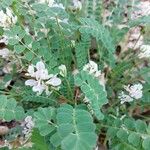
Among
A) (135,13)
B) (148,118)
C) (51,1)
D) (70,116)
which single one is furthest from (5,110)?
(135,13)

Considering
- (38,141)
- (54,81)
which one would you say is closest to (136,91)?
(54,81)

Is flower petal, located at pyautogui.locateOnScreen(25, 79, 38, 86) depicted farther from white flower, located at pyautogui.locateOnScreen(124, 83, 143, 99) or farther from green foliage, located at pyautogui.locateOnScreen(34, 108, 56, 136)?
white flower, located at pyautogui.locateOnScreen(124, 83, 143, 99)

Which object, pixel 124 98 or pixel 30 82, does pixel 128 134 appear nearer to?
pixel 124 98

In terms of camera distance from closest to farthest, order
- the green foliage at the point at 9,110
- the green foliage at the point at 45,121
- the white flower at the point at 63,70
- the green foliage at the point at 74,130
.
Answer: the green foliage at the point at 74,130 < the green foliage at the point at 45,121 < the green foliage at the point at 9,110 < the white flower at the point at 63,70

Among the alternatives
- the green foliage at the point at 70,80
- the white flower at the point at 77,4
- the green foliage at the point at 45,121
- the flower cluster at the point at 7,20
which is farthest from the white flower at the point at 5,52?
the green foliage at the point at 45,121

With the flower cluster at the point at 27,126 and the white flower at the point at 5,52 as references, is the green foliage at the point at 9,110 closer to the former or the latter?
the flower cluster at the point at 27,126

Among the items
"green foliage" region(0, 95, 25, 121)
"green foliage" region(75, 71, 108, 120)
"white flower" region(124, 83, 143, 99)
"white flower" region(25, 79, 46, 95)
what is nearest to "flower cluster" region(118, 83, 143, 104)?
"white flower" region(124, 83, 143, 99)
